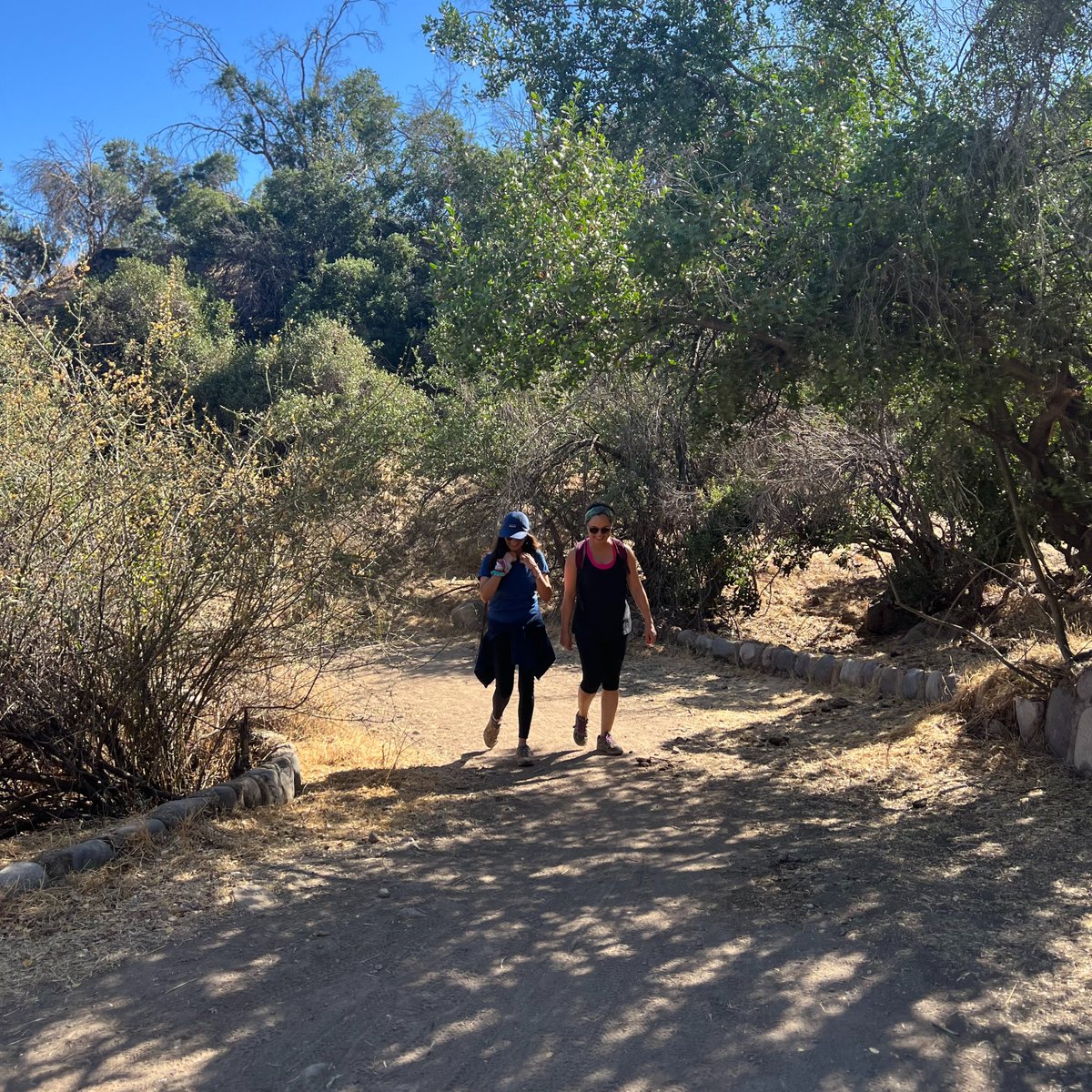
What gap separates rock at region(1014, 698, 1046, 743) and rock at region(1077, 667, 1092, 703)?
429 mm

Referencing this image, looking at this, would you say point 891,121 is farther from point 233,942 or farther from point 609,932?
point 233,942

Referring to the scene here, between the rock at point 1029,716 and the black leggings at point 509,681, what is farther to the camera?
the black leggings at point 509,681

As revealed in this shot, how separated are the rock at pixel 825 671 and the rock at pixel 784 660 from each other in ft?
1.26

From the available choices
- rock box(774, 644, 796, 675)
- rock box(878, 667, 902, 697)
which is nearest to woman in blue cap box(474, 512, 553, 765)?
rock box(878, 667, 902, 697)

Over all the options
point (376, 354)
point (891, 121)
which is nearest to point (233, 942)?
point (891, 121)

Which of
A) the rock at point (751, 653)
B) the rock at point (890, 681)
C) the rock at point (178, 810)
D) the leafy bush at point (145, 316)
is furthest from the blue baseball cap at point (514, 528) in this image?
the leafy bush at point (145, 316)

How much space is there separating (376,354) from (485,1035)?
28.5 metres

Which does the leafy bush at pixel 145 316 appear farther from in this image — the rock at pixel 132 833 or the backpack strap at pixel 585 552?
the rock at pixel 132 833

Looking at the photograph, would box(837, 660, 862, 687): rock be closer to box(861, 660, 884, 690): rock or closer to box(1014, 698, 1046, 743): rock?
box(861, 660, 884, 690): rock

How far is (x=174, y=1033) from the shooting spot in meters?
3.63

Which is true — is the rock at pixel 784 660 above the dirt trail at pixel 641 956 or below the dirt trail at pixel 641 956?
above

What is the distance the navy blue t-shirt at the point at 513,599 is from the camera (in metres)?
7.43

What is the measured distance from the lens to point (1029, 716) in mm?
6996

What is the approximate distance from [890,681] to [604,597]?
3.45 metres
